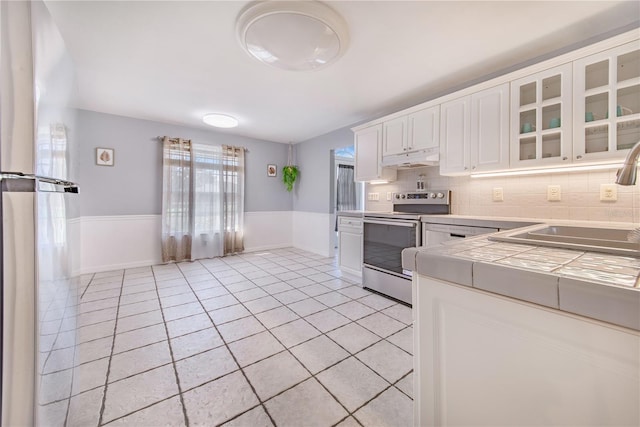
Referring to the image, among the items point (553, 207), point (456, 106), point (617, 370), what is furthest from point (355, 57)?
point (617, 370)

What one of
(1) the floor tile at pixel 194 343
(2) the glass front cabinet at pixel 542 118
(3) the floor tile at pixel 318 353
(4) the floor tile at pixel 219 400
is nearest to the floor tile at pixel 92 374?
(1) the floor tile at pixel 194 343

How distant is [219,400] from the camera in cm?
137

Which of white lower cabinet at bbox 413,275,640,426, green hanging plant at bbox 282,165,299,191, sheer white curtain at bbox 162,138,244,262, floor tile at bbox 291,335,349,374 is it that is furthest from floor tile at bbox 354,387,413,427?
green hanging plant at bbox 282,165,299,191

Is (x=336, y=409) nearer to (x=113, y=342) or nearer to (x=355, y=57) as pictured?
(x=113, y=342)

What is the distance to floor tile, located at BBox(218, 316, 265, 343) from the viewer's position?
6.51ft

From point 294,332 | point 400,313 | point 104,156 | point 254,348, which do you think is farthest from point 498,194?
point 104,156

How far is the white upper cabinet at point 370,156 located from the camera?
3252 mm

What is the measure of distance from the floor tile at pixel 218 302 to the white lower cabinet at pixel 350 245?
1.44m

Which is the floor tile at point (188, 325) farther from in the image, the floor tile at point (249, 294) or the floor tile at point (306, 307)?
the floor tile at point (306, 307)

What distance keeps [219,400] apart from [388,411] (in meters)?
0.89

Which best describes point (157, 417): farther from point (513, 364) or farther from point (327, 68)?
point (327, 68)

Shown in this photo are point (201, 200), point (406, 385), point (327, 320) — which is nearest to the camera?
point (406, 385)

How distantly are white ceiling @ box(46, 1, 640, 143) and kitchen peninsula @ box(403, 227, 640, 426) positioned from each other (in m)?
1.85

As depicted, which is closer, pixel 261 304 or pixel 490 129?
pixel 490 129
